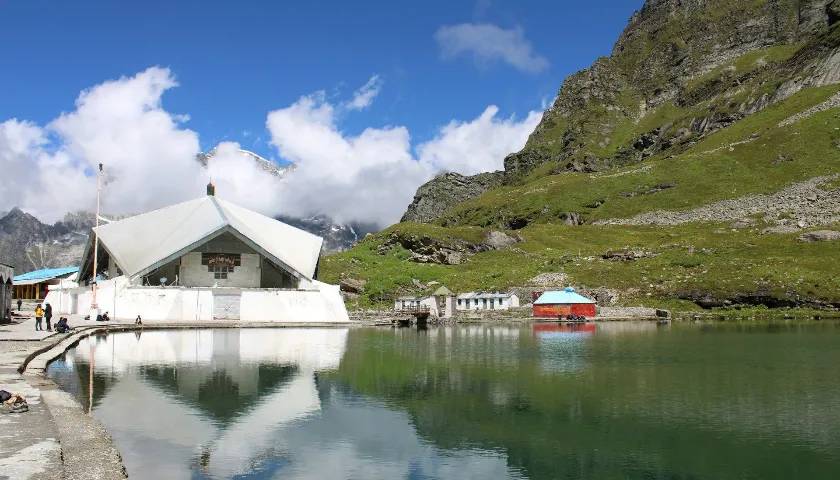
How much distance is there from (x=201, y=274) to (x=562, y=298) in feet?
106

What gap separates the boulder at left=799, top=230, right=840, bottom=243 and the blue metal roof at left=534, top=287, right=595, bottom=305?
132 feet

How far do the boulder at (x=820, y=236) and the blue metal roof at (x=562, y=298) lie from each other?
4021 cm

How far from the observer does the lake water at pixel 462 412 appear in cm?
1182

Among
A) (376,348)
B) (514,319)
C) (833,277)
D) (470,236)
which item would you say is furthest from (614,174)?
(376,348)

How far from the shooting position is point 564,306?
63.6 meters

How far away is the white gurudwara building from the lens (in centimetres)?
4766

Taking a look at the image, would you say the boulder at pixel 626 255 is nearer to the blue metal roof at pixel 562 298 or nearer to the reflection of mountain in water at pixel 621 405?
the blue metal roof at pixel 562 298

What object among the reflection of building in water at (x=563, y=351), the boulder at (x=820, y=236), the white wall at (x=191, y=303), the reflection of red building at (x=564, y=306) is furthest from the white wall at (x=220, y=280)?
the boulder at (x=820, y=236)

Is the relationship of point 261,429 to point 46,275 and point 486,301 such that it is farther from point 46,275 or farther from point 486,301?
point 46,275

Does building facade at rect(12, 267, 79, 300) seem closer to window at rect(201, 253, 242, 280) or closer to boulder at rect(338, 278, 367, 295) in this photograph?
boulder at rect(338, 278, 367, 295)

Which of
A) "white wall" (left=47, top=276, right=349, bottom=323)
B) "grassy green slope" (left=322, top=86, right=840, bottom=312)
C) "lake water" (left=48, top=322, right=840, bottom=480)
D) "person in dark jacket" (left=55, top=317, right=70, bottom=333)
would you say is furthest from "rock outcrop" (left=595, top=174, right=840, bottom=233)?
"person in dark jacket" (left=55, top=317, right=70, bottom=333)

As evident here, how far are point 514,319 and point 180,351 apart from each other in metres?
38.5

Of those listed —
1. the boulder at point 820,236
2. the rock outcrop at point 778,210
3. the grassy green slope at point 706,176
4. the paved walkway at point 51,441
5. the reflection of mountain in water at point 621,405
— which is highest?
the grassy green slope at point 706,176

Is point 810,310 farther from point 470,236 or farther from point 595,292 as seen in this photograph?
point 470,236
